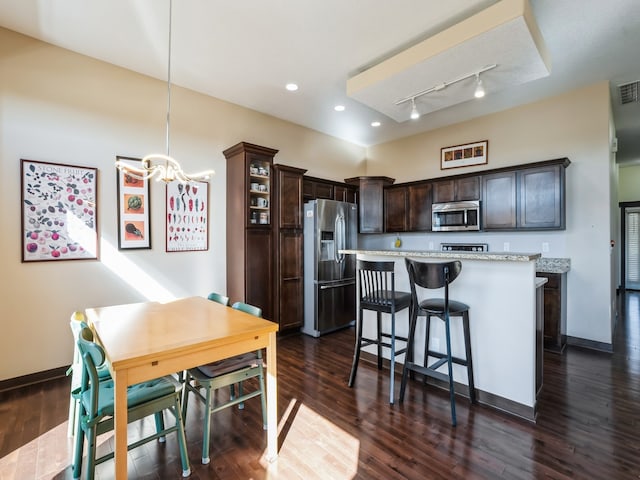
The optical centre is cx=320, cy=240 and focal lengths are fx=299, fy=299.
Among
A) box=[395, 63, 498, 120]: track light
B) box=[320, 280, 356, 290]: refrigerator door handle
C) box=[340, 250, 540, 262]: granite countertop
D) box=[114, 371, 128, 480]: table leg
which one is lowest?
box=[114, 371, 128, 480]: table leg

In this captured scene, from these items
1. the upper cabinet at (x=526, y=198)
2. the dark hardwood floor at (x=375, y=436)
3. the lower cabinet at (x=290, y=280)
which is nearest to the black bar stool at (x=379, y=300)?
the dark hardwood floor at (x=375, y=436)

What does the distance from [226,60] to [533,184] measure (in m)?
4.02

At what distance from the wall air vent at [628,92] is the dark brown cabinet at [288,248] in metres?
4.19

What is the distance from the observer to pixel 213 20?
2578mm

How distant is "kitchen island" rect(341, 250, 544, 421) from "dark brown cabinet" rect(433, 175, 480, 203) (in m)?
2.28

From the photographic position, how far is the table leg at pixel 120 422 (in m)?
1.39

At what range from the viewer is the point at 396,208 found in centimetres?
541

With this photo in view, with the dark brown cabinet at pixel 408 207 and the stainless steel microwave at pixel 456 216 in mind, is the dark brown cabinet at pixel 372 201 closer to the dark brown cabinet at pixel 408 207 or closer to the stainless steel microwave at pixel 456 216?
the dark brown cabinet at pixel 408 207

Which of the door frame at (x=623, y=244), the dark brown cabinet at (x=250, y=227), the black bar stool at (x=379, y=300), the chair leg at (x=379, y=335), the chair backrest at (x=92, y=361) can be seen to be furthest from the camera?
the door frame at (x=623, y=244)

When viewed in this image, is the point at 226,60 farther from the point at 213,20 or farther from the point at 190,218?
the point at 190,218

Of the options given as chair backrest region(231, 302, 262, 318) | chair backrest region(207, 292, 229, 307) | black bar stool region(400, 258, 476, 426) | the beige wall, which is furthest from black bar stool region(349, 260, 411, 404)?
the beige wall

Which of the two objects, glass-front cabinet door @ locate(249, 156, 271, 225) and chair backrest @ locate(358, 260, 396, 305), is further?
glass-front cabinet door @ locate(249, 156, 271, 225)

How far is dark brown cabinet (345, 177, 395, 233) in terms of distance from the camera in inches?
214

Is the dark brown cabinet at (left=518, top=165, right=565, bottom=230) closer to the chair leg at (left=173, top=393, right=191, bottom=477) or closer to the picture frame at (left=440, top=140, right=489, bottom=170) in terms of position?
the picture frame at (left=440, top=140, right=489, bottom=170)
